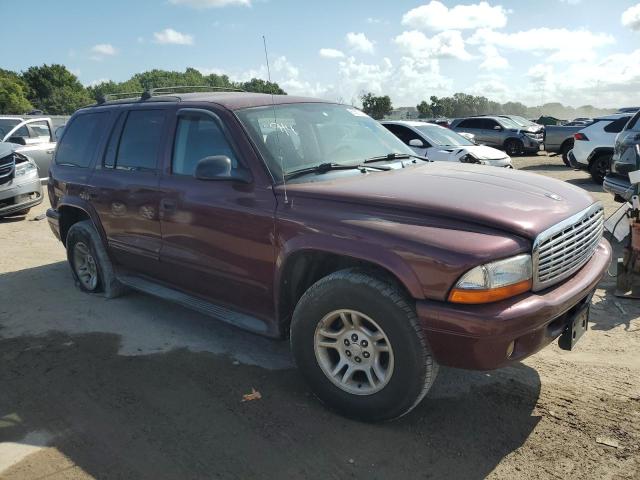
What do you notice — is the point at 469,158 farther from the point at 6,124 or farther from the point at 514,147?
the point at 514,147

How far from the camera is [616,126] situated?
12055 mm

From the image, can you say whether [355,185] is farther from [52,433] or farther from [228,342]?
[52,433]

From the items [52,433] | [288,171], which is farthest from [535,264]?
[52,433]

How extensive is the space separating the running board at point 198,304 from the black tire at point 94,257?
226mm

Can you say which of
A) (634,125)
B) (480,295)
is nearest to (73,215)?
(480,295)

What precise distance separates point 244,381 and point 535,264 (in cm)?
205

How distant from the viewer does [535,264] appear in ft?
8.77

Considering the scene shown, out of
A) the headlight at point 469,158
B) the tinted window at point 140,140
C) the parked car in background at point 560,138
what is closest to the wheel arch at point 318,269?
the tinted window at point 140,140

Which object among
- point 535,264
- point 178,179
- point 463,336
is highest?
point 178,179

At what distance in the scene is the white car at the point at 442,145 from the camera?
10109mm

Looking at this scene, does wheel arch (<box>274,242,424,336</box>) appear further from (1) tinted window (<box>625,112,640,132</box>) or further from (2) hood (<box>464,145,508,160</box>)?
(2) hood (<box>464,145,508,160</box>)

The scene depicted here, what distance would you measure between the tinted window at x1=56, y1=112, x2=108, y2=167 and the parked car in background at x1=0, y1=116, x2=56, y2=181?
6334 millimetres

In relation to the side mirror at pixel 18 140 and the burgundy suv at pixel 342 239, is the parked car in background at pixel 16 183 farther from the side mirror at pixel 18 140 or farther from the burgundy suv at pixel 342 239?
the burgundy suv at pixel 342 239

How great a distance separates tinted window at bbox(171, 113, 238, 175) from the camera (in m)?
3.77
